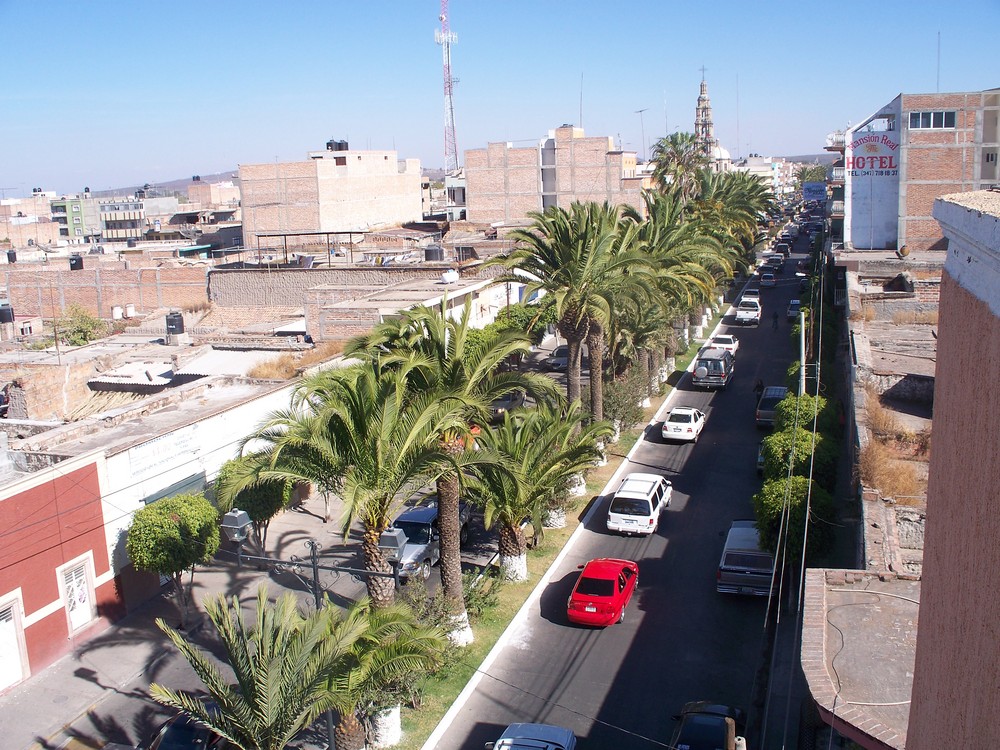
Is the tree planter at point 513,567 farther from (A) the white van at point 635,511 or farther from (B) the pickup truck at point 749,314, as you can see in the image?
(B) the pickup truck at point 749,314

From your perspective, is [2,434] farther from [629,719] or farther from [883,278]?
[883,278]

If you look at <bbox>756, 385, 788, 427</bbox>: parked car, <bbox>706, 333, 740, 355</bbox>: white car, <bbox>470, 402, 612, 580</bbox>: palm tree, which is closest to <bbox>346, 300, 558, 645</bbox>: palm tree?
<bbox>470, 402, 612, 580</bbox>: palm tree

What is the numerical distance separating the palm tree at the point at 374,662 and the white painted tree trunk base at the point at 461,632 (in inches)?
104

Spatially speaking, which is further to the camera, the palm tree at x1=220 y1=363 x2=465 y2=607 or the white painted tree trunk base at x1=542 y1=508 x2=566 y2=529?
the white painted tree trunk base at x1=542 y1=508 x2=566 y2=529

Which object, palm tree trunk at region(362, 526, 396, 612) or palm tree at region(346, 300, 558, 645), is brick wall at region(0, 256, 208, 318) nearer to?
palm tree at region(346, 300, 558, 645)

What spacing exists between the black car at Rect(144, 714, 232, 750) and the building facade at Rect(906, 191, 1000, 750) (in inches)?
425

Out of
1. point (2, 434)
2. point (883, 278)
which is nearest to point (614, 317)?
point (2, 434)

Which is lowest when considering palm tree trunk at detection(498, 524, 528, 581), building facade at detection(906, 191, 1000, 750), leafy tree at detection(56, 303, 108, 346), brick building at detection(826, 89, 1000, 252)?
palm tree trunk at detection(498, 524, 528, 581)

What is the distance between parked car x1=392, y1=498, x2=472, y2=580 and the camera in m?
20.6

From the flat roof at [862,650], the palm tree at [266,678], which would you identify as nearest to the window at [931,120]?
the flat roof at [862,650]

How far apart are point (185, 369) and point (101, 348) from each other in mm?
7033

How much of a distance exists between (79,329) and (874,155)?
45306 millimetres

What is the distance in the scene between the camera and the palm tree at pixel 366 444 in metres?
13.9

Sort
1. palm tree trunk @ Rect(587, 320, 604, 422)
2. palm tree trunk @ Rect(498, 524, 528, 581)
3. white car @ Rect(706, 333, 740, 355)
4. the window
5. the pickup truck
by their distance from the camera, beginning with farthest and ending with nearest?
the pickup truck < the window < white car @ Rect(706, 333, 740, 355) < palm tree trunk @ Rect(587, 320, 604, 422) < palm tree trunk @ Rect(498, 524, 528, 581)
